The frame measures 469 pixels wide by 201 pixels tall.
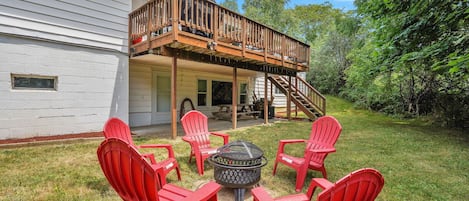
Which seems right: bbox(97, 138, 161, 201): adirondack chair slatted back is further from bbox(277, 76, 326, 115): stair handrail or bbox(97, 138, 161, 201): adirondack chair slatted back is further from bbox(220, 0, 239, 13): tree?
bbox(220, 0, 239, 13): tree

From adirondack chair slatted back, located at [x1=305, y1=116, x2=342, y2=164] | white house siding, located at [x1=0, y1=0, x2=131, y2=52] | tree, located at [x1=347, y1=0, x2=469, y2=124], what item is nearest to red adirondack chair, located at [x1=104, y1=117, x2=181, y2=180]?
adirondack chair slatted back, located at [x1=305, y1=116, x2=342, y2=164]

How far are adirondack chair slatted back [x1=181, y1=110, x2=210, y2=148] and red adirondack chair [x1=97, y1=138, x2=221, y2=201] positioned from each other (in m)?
2.11

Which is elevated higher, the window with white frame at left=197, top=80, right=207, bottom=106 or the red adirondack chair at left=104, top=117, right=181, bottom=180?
the window with white frame at left=197, top=80, right=207, bottom=106

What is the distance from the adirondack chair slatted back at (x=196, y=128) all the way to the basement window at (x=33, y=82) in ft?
12.1

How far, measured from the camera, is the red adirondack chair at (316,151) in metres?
3.17

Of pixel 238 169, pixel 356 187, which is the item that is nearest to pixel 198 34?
pixel 238 169

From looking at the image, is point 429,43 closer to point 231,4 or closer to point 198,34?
point 198,34

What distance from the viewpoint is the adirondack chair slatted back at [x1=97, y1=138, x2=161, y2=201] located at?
1651 millimetres

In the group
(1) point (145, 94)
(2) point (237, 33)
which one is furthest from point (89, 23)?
(2) point (237, 33)

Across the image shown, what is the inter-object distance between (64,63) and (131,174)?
206 inches

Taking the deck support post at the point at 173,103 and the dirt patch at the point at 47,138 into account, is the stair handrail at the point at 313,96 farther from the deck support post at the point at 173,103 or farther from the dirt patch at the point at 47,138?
the dirt patch at the point at 47,138

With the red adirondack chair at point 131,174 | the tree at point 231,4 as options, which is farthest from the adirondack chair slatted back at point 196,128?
the tree at point 231,4

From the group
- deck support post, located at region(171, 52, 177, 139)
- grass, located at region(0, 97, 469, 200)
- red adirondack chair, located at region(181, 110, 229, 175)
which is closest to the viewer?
grass, located at region(0, 97, 469, 200)

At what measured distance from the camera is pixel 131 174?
5.74ft
